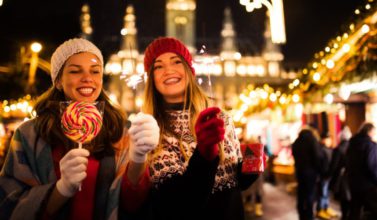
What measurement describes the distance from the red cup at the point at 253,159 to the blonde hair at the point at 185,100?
14.9 inches

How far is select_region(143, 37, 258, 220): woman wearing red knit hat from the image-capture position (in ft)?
6.60

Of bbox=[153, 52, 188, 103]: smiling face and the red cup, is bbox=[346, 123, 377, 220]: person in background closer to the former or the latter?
the red cup

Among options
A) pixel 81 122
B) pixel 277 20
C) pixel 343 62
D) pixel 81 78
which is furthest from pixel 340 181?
pixel 81 122

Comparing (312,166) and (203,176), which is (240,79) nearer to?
(312,166)

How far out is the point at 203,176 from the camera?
2012 mm

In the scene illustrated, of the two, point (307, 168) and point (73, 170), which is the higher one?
point (73, 170)

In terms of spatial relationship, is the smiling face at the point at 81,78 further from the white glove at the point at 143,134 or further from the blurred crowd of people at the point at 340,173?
the blurred crowd of people at the point at 340,173

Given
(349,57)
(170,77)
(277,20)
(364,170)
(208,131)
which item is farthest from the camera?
(349,57)

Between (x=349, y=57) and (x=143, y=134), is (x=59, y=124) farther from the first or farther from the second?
(x=349, y=57)

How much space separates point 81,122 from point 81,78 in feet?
1.33

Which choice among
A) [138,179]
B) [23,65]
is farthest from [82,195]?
[23,65]

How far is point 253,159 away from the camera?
2309 mm

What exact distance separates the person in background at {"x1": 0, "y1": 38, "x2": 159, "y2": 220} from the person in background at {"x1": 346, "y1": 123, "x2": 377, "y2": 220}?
5485 mm

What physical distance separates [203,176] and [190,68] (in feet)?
2.80
